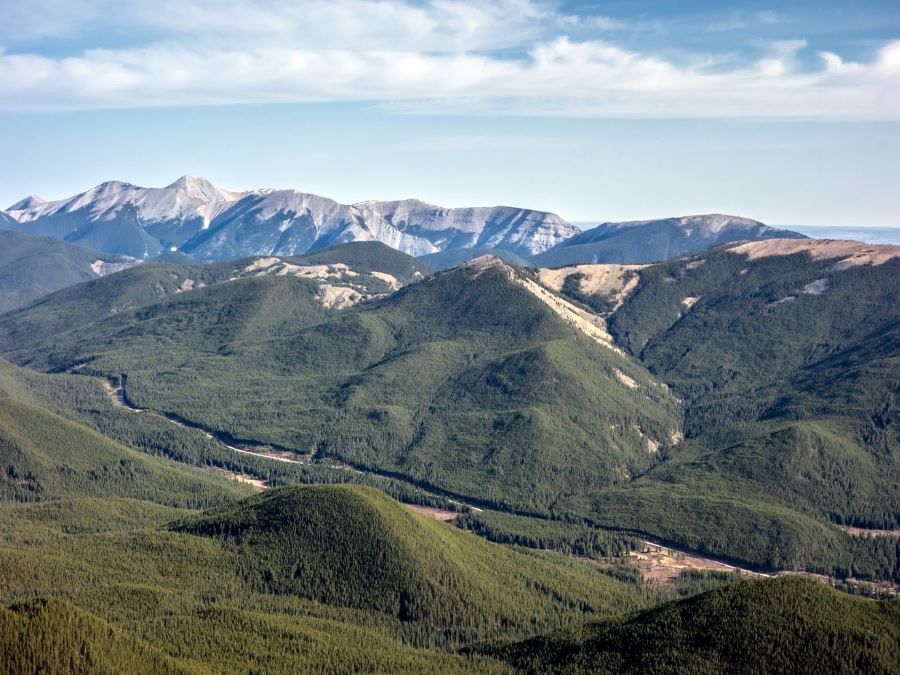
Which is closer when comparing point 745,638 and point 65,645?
point 65,645

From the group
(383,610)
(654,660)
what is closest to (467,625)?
(383,610)

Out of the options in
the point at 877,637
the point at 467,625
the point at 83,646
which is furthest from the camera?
the point at 467,625

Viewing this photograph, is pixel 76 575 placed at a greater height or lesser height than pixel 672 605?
lesser

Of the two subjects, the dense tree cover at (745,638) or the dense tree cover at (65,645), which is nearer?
the dense tree cover at (65,645)

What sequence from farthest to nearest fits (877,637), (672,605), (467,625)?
(467,625) → (672,605) → (877,637)

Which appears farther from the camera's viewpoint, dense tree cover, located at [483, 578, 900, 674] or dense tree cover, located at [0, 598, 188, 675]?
dense tree cover, located at [483, 578, 900, 674]

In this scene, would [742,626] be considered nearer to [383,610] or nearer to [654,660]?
[654,660]

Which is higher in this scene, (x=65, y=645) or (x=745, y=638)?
(x=745, y=638)

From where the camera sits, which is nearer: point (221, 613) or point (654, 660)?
point (654, 660)
